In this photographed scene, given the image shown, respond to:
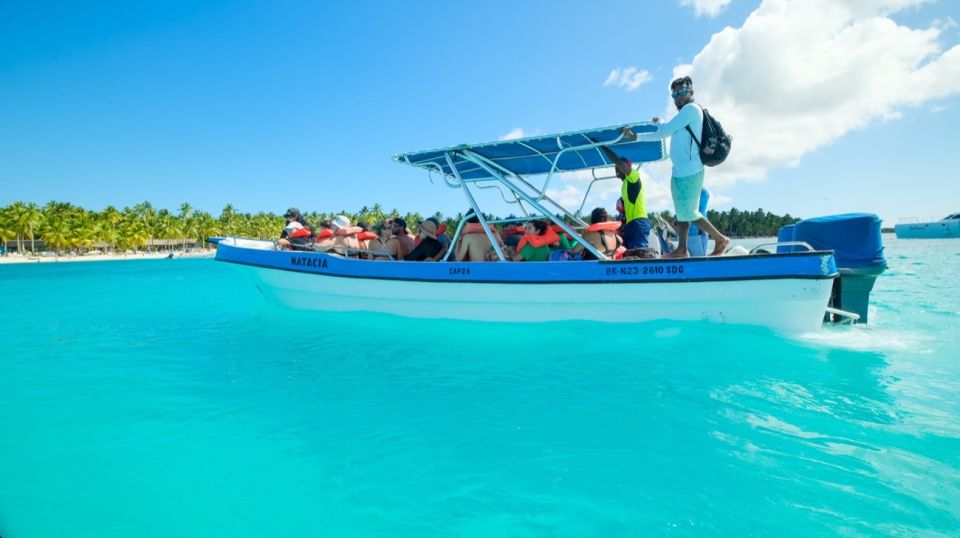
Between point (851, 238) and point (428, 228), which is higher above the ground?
point (428, 228)

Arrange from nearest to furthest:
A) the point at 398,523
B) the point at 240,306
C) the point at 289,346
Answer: the point at 398,523 < the point at 289,346 < the point at 240,306

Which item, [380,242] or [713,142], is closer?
[713,142]

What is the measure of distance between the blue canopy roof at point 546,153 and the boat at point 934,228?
8922cm

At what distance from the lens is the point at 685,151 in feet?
20.3

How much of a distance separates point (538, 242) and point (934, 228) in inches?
3769

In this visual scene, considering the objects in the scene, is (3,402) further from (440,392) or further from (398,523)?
(398,523)

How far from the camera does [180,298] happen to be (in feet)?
49.5

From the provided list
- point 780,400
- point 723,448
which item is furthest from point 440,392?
point 780,400

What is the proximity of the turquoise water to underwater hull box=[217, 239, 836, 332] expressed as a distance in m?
0.31

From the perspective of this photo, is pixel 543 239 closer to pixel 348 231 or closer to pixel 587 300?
pixel 587 300

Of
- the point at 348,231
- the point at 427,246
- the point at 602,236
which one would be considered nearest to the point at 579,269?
the point at 602,236

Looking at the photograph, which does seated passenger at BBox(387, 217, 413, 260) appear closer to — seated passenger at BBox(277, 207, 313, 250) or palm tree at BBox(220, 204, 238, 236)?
seated passenger at BBox(277, 207, 313, 250)

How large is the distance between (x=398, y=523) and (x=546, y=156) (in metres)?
6.59

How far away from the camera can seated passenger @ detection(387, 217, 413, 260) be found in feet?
29.6
